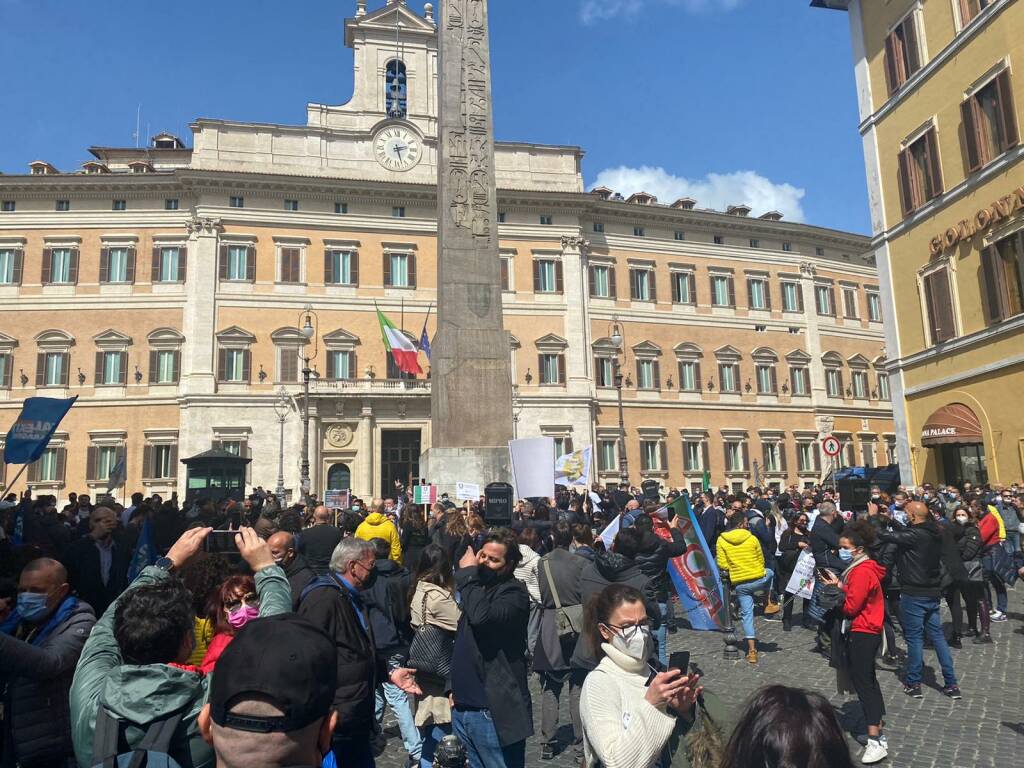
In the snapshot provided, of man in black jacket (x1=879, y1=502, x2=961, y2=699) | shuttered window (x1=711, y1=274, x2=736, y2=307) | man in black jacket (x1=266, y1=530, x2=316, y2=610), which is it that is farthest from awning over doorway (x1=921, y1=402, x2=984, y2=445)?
shuttered window (x1=711, y1=274, x2=736, y2=307)

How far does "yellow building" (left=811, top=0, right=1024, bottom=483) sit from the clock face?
682 inches

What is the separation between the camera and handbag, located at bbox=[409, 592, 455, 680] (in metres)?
3.83

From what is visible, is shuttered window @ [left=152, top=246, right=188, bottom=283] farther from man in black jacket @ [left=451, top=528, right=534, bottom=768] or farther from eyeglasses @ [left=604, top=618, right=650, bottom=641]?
eyeglasses @ [left=604, top=618, right=650, bottom=641]

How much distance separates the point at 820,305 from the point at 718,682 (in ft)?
112

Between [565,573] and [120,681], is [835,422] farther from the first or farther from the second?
[120,681]

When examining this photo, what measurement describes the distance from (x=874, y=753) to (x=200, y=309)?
27.9 meters

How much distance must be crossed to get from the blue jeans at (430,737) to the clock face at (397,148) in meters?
29.0

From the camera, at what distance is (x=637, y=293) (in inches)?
1314

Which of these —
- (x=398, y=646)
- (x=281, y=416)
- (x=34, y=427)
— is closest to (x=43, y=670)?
(x=398, y=646)

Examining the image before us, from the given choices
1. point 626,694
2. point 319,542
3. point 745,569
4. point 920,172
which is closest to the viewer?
point 626,694

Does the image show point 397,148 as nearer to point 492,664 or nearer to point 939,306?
point 939,306

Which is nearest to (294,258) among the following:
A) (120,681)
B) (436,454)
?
(436,454)

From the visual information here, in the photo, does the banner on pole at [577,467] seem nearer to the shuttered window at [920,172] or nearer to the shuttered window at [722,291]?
the shuttered window at [920,172]

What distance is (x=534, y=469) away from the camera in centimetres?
1050
